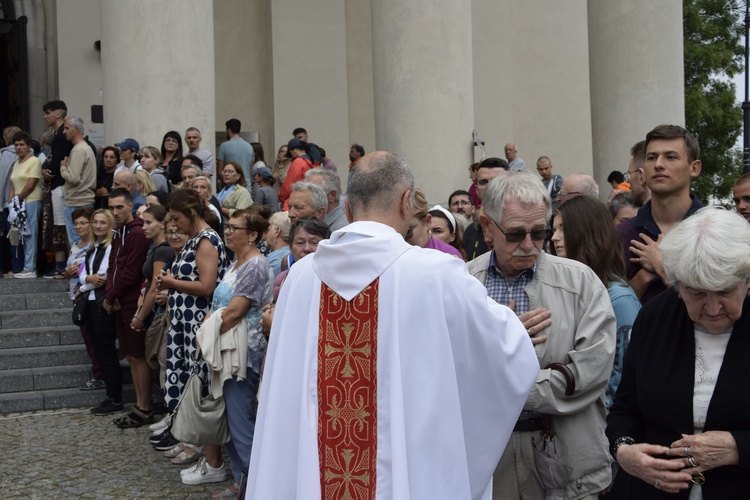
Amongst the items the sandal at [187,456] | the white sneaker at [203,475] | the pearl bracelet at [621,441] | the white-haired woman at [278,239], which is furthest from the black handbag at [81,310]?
the pearl bracelet at [621,441]

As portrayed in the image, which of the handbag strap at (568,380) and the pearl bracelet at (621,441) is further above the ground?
the handbag strap at (568,380)

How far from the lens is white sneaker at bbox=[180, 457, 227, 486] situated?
7367mm

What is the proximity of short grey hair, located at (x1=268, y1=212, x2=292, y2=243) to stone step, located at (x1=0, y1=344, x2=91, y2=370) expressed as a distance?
3.80 metres

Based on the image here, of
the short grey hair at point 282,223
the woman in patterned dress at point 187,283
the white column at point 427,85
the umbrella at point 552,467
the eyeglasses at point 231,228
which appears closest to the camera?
the umbrella at point 552,467

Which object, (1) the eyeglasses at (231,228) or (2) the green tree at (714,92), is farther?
(2) the green tree at (714,92)

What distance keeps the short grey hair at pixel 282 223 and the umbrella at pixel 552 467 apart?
3957 mm

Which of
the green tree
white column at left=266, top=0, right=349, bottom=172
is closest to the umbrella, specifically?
white column at left=266, top=0, right=349, bottom=172

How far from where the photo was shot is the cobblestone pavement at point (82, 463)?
→ 714 cm

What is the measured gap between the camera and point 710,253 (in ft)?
10.5

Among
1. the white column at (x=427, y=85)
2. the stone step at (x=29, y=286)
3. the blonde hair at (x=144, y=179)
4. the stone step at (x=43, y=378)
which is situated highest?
the white column at (x=427, y=85)

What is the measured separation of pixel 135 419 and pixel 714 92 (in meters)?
31.7

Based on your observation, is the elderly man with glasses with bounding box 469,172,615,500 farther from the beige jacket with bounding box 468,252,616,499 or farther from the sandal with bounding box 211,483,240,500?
the sandal with bounding box 211,483,240,500

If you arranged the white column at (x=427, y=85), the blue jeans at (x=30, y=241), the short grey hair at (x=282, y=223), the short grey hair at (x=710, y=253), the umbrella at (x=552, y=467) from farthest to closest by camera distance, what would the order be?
the blue jeans at (x=30, y=241) < the white column at (x=427, y=85) < the short grey hair at (x=282, y=223) < the umbrella at (x=552, y=467) < the short grey hair at (x=710, y=253)

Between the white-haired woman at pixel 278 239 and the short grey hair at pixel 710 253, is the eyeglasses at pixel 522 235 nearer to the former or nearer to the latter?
the short grey hair at pixel 710 253
